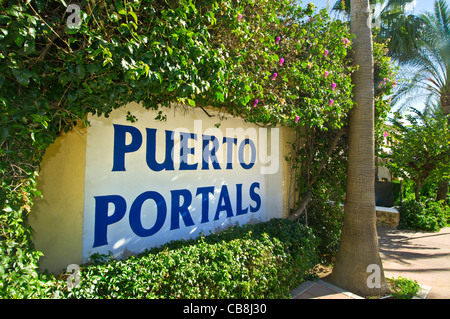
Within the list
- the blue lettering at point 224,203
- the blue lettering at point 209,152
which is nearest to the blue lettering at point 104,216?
the blue lettering at point 209,152

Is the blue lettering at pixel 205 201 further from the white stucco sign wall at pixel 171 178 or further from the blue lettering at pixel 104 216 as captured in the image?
the blue lettering at pixel 104 216

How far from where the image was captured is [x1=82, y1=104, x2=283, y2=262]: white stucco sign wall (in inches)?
141

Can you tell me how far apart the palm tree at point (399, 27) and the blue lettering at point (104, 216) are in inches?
499

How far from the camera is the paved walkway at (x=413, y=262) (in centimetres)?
487

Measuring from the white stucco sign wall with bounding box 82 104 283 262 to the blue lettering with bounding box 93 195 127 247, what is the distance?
0.04 ft

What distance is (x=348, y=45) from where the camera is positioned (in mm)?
5422

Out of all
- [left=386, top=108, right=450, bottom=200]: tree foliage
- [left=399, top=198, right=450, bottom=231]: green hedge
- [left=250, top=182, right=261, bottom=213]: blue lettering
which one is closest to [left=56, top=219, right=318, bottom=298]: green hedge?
[left=250, top=182, right=261, bottom=213]: blue lettering

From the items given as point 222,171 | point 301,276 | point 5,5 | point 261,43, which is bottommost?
point 301,276

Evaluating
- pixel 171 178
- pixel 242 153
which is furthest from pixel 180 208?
pixel 242 153

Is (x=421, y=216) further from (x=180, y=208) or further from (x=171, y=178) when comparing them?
(x=171, y=178)

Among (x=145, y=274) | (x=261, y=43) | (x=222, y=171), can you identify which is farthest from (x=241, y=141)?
(x=145, y=274)

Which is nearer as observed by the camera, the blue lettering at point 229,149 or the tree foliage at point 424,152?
the blue lettering at point 229,149
